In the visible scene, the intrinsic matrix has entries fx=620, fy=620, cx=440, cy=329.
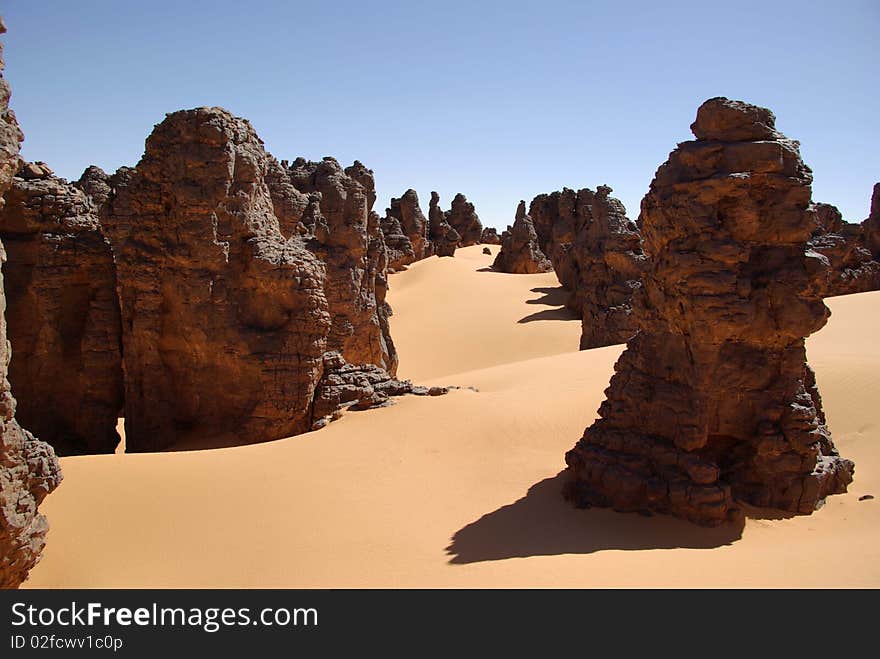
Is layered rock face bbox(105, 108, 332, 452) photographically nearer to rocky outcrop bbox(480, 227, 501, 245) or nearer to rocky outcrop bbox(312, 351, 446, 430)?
rocky outcrop bbox(312, 351, 446, 430)

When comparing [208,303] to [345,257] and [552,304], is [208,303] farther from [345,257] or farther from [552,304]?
[552,304]

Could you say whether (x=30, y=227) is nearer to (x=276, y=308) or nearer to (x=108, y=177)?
(x=276, y=308)

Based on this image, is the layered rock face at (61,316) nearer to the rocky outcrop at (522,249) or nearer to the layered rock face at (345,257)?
the layered rock face at (345,257)

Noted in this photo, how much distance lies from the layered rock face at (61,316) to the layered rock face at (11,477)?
20.9ft

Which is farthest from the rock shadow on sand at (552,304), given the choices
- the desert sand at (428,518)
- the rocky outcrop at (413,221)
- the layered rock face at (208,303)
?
the layered rock face at (208,303)

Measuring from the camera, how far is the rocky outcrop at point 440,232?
49.5 metres

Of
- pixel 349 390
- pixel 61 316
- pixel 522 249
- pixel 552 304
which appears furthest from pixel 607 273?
pixel 61 316

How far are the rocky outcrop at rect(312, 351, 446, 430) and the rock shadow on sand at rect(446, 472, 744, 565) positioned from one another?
4074 mm

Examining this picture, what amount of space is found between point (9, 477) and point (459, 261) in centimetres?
3910

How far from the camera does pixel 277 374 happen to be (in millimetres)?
10438

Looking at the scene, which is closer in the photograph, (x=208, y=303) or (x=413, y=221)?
(x=208, y=303)

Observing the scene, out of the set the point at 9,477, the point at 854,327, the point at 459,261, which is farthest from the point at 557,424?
the point at 459,261

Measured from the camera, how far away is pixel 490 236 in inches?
2525

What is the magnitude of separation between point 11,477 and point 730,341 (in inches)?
302
